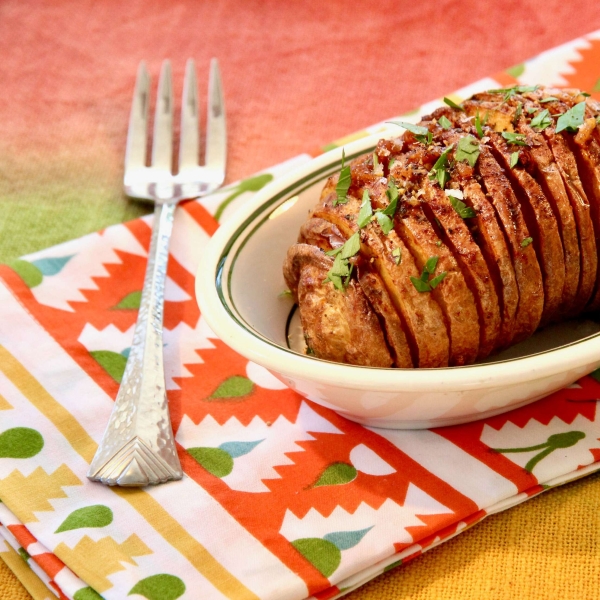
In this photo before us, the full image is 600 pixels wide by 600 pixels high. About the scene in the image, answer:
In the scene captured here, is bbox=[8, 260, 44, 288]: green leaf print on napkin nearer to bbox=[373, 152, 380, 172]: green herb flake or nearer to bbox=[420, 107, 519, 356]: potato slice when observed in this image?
bbox=[373, 152, 380, 172]: green herb flake

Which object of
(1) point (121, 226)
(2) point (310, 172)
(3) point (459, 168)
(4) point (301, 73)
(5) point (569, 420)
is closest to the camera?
(3) point (459, 168)

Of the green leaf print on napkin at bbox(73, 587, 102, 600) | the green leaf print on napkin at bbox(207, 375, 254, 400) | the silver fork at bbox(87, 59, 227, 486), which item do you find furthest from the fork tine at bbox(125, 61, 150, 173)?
the green leaf print on napkin at bbox(73, 587, 102, 600)

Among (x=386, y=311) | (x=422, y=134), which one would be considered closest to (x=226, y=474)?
(x=386, y=311)

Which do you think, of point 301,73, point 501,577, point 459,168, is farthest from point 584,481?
point 301,73

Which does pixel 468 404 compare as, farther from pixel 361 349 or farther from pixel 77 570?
pixel 77 570

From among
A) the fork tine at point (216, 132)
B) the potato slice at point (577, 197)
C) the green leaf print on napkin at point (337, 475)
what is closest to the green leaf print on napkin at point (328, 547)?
the green leaf print on napkin at point (337, 475)

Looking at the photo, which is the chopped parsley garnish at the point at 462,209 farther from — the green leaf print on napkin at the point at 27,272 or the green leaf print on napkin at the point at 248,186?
the green leaf print on napkin at the point at 27,272

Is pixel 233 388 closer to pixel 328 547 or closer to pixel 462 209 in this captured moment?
pixel 328 547
